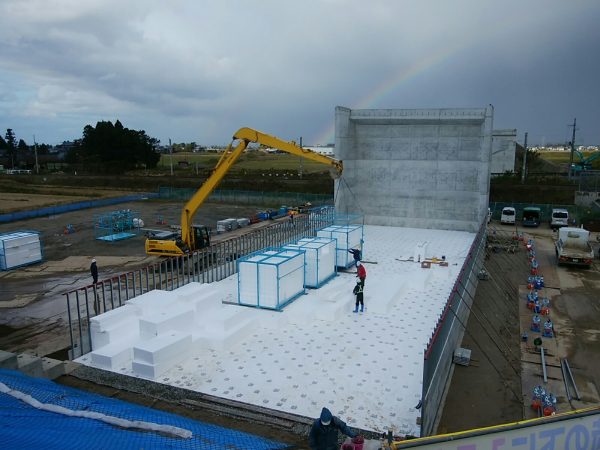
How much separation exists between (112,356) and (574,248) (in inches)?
822

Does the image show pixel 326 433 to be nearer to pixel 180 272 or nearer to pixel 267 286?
pixel 267 286

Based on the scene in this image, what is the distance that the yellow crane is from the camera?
1961 cm

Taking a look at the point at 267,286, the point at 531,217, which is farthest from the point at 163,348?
the point at 531,217

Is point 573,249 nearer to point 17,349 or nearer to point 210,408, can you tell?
point 210,408

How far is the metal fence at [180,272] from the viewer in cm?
1227

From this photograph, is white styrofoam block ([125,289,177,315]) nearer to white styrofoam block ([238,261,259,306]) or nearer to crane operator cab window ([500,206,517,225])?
white styrofoam block ([238,261,259,306])

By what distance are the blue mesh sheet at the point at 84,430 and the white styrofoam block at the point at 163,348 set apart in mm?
1993

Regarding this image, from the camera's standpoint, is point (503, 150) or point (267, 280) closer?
point (267, 280)

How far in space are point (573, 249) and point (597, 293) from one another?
4788mm

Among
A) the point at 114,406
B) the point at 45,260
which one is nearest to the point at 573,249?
the point at 114,406

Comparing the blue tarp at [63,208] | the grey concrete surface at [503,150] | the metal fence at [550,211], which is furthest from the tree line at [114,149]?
the metal fence at [550,211]

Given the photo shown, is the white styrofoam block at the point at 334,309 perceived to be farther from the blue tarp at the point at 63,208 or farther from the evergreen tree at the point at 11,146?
the evergreen tree at the point at 11,146

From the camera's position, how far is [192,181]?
2404 inches

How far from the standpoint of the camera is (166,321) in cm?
1077
